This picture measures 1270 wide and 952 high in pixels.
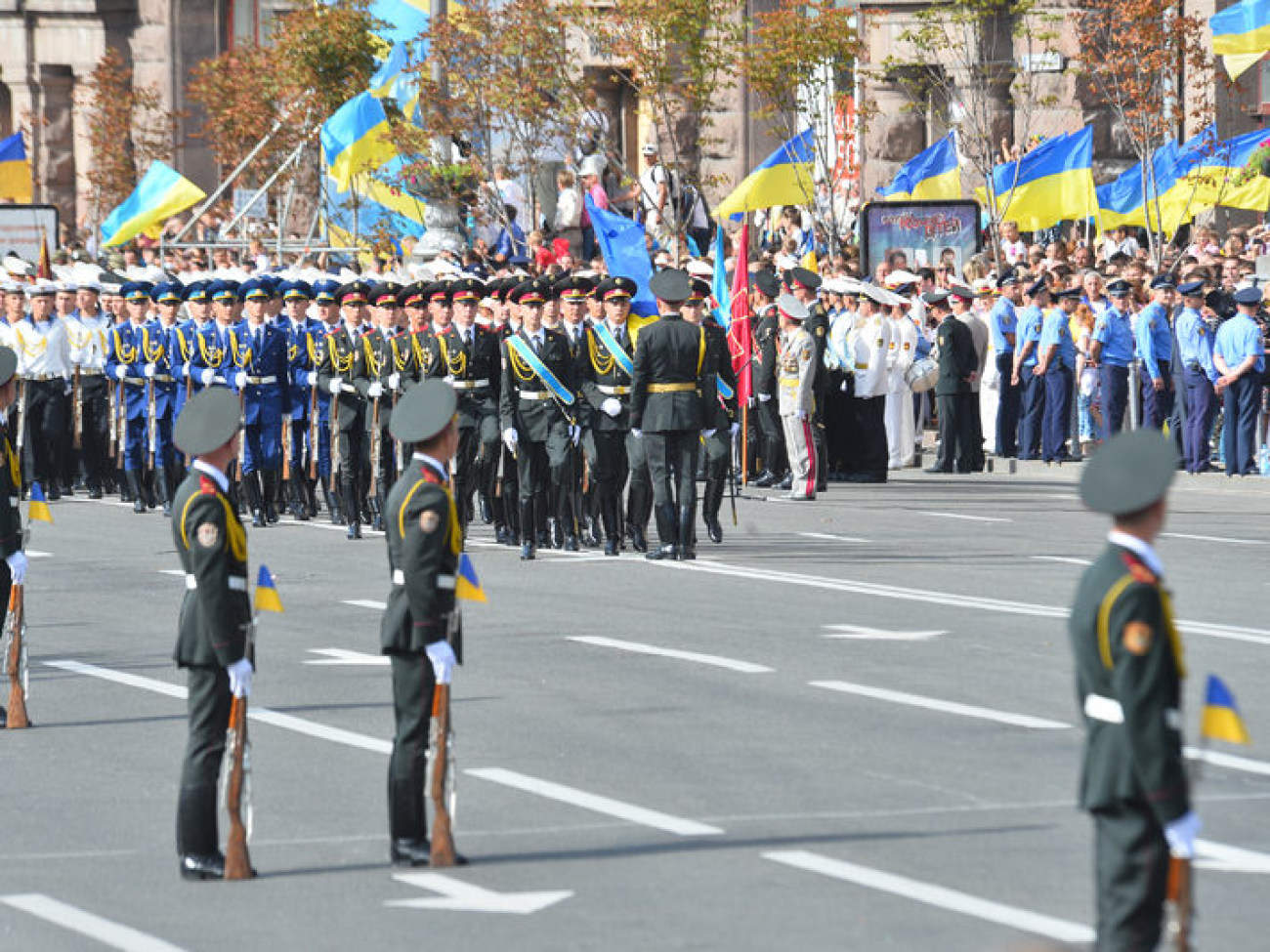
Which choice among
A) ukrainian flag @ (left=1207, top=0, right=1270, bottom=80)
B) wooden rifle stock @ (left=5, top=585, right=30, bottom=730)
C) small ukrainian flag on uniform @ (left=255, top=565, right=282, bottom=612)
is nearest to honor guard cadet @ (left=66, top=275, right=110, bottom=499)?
ukrainian flag @ (left=1207, top=0, right=1270, bottom=80)

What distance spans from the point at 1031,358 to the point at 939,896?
19.1 meters

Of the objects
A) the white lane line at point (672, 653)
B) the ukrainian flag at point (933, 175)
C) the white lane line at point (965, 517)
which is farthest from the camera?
the ukrainian flag at point (933, 175)

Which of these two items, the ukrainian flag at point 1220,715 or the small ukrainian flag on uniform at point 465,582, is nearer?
the ukrainian flag at point 1220,715

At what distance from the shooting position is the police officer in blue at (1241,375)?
25.4m

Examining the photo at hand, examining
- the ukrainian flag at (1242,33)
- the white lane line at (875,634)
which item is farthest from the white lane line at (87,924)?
the ukrainian flag at (1242,33)

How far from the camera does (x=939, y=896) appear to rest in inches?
362

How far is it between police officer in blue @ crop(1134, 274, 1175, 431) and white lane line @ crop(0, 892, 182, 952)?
18355 mm

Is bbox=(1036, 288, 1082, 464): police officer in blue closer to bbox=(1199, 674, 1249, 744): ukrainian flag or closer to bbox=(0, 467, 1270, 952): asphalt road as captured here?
bbox=(0, 467, 1270, 952): asphalt road

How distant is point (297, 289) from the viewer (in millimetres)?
24281

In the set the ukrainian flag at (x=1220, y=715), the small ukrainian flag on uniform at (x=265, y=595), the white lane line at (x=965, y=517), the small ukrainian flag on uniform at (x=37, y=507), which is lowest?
the white lane line at (x=965, y=517)

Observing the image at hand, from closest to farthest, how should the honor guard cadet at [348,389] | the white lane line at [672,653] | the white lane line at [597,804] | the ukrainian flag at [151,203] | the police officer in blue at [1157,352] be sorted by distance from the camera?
1. the white lane line at [597,804]
2. the white lane line at [672,653]
3. the honor guard cadet at [348,389]
4. the police officer in blue at [1157,352]
5. the ukrainian flag at [151,203]

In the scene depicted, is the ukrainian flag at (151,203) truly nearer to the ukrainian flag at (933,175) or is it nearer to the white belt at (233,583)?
the ukrainian flag at (933,175)

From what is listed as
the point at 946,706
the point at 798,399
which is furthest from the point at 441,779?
the point at 798,399

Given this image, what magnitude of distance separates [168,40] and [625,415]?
35.5m
